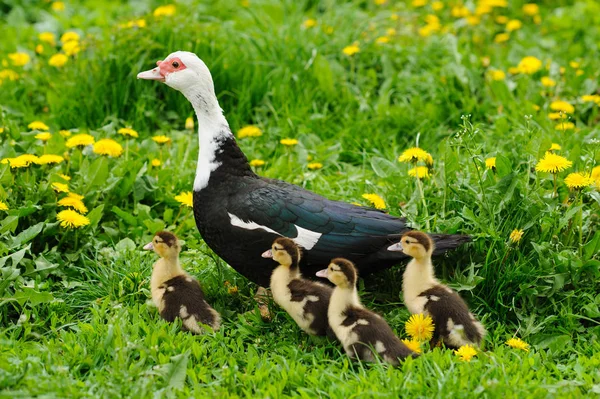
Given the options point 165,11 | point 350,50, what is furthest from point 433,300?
point 165,11

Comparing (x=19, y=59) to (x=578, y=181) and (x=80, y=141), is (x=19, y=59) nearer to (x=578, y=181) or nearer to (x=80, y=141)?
(x=80, y=141)

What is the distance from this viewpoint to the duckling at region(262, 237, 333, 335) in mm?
4402

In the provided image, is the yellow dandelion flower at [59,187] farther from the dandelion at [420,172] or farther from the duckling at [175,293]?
the dandelion at [420,172]

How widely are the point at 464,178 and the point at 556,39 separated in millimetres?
3887

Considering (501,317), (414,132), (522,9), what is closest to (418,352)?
(501,317)

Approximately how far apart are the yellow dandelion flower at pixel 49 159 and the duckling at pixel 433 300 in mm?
2114

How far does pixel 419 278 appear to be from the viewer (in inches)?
177

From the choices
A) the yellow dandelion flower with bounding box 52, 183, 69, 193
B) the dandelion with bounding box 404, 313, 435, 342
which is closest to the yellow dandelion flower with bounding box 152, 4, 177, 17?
the yellow dandelion flower with bounding box 52, 183, 69, 193

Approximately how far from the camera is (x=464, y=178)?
5258 millimetres

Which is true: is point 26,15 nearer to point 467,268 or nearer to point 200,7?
point 200,7

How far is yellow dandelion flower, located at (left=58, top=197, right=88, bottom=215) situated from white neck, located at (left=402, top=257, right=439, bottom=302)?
1.94 metres

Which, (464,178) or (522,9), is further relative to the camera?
(522,9)

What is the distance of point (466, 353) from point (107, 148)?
2669 millimetres

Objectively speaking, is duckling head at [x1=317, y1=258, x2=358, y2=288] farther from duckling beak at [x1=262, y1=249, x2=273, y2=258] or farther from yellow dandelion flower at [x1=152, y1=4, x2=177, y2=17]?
yellow dandelion flower at [x1=152, y1=4, x2=177, y2=17]
